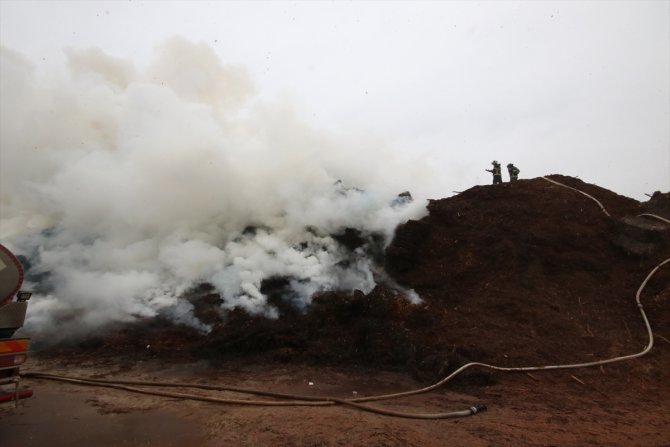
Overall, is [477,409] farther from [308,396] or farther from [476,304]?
[476,304]

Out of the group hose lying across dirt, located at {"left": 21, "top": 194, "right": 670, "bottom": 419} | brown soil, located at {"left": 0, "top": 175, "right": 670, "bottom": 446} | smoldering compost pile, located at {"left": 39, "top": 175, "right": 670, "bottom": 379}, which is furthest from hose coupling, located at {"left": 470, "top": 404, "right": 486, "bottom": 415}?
A: smoldering compost pile, located at {"left": 39, "top": 175, "right": 670, "bottom": 379}

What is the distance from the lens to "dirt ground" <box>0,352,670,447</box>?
446 cm

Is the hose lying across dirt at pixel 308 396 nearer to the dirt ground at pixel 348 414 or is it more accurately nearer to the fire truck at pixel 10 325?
the dirt ground at pixel 348 414

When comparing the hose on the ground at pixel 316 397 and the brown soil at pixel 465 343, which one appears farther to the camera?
the hose on the ground at pixel 316 397

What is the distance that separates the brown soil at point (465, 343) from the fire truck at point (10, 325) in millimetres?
681

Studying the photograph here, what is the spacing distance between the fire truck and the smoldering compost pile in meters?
3.44

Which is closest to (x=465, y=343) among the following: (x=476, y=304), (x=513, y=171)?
(x=476, y=304)

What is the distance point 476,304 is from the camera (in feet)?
30.3

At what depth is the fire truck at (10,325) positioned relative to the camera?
445cm

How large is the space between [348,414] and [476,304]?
210 inches

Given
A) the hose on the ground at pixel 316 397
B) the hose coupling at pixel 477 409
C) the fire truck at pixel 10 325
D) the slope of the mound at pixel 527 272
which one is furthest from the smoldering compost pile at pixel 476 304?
the fire truck at pixel 10 325

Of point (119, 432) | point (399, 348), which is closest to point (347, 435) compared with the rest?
point (119, 432)

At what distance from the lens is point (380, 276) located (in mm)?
10930

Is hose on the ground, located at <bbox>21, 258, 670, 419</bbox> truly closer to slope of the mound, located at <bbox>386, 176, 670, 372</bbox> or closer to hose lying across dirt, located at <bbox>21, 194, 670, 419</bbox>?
hose lying across dirt, located at <bbox>21, 194, 670, 419</bbox>
